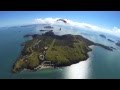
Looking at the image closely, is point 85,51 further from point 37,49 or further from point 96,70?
point 37,49

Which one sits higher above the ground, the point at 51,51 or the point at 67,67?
the point at 51,51

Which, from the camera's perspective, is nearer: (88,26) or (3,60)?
(3,60)
